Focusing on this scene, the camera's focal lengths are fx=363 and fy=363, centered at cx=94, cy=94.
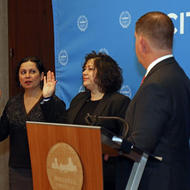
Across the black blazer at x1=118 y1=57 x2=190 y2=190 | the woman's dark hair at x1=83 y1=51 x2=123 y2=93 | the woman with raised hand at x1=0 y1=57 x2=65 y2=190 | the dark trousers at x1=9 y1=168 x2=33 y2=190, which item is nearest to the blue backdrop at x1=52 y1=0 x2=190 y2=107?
the woman's dark hair at x1=83 y1=51 x2=123 y2=93

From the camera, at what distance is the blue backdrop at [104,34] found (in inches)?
99.0

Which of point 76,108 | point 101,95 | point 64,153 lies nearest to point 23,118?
point 76,108

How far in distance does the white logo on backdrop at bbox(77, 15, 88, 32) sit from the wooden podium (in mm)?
1483

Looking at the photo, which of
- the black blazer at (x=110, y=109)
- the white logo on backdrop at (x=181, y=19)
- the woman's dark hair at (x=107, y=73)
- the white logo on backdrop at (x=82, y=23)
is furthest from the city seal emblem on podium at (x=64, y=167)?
the white logo on backdrop at (x=82, y=23)

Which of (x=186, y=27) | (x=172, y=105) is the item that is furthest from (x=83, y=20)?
(x=172, y=105)

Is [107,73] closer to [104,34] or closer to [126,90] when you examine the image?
[126,90]

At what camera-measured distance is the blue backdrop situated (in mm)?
2514

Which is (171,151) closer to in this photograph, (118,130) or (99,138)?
(99,138)

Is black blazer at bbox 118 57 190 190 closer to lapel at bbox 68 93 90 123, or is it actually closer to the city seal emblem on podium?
the city seal emblem on podium

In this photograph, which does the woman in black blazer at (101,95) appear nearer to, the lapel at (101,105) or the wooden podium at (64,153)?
the lapel at (101,105)

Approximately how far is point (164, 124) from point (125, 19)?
1355 mm

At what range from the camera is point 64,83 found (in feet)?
10.3

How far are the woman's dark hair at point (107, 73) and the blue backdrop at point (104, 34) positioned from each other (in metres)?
0.14

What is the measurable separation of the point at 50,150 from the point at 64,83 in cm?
156
